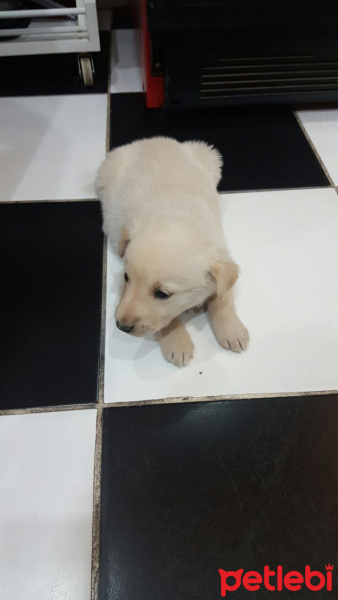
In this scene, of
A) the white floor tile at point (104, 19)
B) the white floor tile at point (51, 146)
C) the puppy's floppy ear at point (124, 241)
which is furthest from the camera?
the white floor tile at point (104, 19)

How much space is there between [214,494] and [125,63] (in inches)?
75.0

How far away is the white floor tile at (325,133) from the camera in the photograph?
1581 mm

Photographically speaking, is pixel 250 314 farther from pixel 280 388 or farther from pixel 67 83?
pixel 67 83

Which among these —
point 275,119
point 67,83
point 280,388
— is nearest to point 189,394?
point 280,388

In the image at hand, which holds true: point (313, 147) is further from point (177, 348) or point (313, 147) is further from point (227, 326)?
point (177, 348)

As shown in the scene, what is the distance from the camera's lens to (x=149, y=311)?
90 cm

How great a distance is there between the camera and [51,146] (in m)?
1.63

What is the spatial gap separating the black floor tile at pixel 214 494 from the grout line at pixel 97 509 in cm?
1

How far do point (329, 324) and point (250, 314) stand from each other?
0.68ft

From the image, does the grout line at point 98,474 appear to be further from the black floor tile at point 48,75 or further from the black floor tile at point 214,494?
the black floor tile at point 48,75

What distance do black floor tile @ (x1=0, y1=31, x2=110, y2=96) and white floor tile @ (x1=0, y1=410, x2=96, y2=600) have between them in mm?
1470

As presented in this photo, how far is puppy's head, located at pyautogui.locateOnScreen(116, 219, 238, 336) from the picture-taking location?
858 mm

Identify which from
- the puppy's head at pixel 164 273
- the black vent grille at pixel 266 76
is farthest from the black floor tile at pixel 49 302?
the black vent grille at pixel 266 76

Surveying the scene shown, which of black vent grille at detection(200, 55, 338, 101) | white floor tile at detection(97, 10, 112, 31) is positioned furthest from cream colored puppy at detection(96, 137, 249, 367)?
white floor tile at detection(97, 10, 112, 31)
